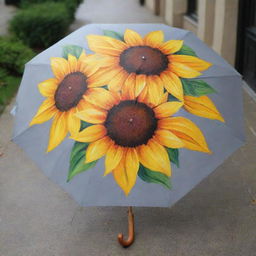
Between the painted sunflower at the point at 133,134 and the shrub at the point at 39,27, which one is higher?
the painted sunflower at the point at 133,134

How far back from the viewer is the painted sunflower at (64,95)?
10.2ft

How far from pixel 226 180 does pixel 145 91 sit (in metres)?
2.17

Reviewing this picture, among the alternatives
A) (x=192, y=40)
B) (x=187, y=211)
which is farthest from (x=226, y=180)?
(x=192, y=40)

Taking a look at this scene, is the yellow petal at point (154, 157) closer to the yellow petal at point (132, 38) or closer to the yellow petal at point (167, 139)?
the yellow petal at point (167, 139)

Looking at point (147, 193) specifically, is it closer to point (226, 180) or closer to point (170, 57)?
point (170, 57)

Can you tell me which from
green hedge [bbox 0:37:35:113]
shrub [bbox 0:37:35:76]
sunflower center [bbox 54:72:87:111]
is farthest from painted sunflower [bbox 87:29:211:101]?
shrub [bbox 0:37:35:76]

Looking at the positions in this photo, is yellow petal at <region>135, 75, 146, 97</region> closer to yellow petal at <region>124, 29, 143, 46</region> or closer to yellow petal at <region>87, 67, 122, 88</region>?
yellow petal at <region>87, 67, 122, 88</region>

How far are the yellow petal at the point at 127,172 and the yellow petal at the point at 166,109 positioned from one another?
1.00ft

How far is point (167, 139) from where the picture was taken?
2.98m

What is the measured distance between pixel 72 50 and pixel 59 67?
17 centimetres

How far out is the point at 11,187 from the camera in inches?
195

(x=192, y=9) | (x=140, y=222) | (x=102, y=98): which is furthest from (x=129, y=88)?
(x=192, y=9)

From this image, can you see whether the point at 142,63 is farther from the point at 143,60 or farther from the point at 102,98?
the point at 102,98

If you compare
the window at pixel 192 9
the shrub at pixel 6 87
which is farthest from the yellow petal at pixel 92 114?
the window at pixel 192 9
